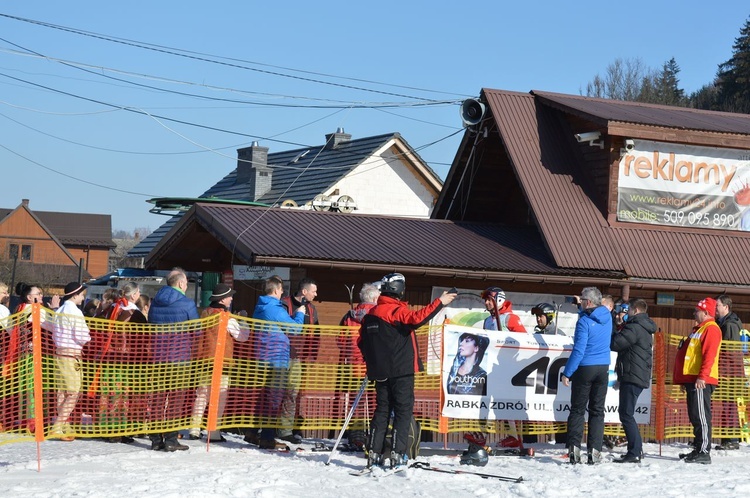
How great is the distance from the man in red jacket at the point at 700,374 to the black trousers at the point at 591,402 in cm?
130

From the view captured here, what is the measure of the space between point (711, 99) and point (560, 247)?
50.9 meters

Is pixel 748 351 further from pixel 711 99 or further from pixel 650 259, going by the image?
pixel 711 99

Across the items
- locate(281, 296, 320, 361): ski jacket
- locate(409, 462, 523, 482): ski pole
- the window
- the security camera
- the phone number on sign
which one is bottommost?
locate(409, 462, 523, 482): ski pole

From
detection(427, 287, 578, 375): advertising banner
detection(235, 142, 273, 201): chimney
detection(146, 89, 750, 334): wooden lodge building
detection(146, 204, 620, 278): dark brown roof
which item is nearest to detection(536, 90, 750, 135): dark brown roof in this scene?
detection(146, 89, 750, 334): wooden lodge building

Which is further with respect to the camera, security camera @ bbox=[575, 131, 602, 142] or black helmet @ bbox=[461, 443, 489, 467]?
security camera @ bbox=[575, 131, 602, 142]

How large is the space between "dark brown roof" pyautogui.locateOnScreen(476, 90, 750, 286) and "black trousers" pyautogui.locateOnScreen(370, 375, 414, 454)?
7848mm

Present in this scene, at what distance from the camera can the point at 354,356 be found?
497 inches

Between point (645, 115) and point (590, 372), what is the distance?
990cm

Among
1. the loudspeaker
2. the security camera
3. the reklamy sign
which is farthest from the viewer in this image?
the loudspeaker

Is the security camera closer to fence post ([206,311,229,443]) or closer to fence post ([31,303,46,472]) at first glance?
fence post ([206,311,229,443])

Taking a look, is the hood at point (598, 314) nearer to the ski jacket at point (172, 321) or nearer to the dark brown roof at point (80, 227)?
the ski jacket at point (172, 321)

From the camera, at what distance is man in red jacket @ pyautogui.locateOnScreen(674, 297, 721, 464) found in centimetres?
1203

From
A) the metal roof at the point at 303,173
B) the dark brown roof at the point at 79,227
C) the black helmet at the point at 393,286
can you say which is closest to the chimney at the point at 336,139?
the metal roof at the point at 303,173

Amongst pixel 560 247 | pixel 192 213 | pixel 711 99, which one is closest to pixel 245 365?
pixel 192 213
